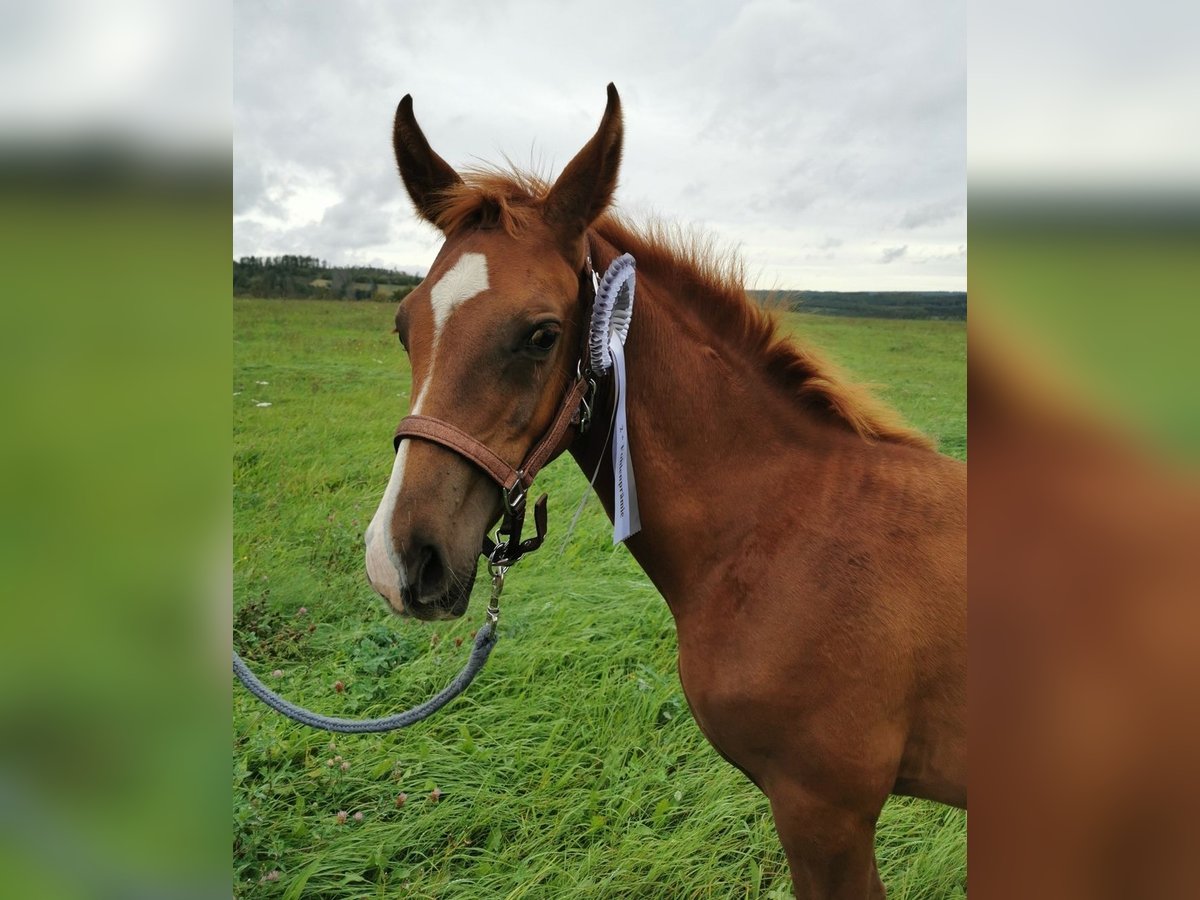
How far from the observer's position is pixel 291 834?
2920mm

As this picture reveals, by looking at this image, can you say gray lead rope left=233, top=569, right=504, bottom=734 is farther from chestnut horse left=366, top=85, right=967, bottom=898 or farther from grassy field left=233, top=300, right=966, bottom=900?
grassy field left=233, top=300, right=966, bottom=900

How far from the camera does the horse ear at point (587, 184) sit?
179 cm

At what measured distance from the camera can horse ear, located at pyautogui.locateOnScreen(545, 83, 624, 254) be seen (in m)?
1.79

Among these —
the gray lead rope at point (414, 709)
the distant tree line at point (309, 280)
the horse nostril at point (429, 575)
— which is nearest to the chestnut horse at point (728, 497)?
the horse nostril at point (429, 575)

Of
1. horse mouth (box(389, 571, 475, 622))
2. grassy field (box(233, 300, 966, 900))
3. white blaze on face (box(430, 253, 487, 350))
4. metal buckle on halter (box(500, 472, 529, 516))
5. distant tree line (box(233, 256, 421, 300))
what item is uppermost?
distant tree line (box(233, 256, 421, 300))

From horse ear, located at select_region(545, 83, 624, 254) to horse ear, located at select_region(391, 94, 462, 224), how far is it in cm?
34

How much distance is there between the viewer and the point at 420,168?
2.03 m

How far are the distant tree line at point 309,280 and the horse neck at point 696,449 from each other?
385 cm

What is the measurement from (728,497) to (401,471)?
866mm

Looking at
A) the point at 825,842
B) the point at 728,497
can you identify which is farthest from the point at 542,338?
the point at 825,842

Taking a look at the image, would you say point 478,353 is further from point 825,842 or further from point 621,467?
point 825,842

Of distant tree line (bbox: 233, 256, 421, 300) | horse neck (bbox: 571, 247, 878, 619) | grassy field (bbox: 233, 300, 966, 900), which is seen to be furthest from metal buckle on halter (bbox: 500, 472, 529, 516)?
distant tree line (bbox: 233, 256, 421, 300)
